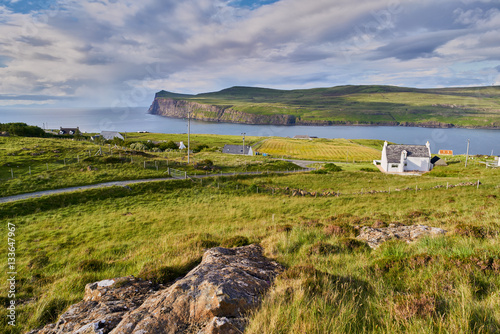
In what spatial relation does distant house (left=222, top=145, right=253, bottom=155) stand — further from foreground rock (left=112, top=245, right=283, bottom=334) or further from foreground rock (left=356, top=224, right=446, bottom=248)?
foreground rock (left=112, top=245, right=283, bottom=334)

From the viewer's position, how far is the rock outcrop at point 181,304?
4219mm

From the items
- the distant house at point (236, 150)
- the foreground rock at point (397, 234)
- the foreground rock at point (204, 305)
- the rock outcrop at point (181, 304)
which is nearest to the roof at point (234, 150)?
the distant house at point (236, 150)

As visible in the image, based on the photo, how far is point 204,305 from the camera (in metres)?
4.55

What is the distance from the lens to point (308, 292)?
4.70 meters

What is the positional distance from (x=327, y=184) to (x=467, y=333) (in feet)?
139

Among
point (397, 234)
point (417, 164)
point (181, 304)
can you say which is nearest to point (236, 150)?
point (417, 164)

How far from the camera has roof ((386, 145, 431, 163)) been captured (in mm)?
69938

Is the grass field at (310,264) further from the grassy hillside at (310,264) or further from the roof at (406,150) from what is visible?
the roof at (406,150)

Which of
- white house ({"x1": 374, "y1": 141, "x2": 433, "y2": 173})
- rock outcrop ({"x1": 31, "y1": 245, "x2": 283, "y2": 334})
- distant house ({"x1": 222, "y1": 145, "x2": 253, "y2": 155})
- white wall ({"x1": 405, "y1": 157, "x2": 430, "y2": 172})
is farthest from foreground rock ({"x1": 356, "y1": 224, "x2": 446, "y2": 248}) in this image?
distant house ({"x1": 222, "y1": 145, "x2": 253, "y2": 155})

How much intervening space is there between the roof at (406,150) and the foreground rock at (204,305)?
76.4 m

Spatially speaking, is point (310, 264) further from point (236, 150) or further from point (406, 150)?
point (236, 150)

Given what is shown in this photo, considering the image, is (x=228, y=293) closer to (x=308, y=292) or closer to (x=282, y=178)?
(x=308, y=292)

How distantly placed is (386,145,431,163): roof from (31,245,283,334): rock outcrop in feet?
250

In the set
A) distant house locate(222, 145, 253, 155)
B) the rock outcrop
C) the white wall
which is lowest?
the white wall
